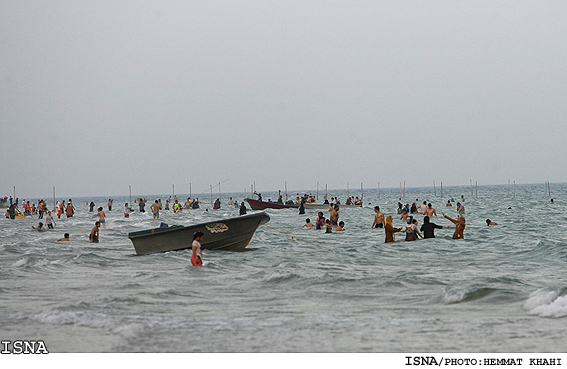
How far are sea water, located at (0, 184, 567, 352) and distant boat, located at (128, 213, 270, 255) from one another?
47 cm

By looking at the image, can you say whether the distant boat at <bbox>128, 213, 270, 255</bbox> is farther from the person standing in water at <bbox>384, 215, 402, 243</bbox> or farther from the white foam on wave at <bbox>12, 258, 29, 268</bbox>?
the person standing in water at <bbox>384, 215, 402, 243</bbox>

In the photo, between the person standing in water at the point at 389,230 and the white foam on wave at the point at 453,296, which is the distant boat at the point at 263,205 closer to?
the person standing in water at the point at 389,230

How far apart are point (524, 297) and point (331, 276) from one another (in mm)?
4824

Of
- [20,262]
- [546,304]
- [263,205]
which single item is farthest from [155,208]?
[546,304]

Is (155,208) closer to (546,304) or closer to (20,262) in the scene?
(20,262)

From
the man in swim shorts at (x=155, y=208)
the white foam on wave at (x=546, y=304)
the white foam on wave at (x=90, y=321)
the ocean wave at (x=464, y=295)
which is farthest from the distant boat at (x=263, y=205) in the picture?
the white foam on wave at (x=90, y=321)

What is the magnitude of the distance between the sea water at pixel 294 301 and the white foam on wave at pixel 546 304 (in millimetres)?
33

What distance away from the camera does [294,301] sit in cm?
1165

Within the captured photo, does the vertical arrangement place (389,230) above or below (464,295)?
above

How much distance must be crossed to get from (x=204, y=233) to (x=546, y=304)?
485 inches

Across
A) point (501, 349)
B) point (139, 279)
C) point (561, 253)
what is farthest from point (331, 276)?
point (561, 253)

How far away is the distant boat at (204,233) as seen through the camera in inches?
784

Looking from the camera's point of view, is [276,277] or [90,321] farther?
[276,277]

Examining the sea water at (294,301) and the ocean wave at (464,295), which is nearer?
the sea water at (294,301)
